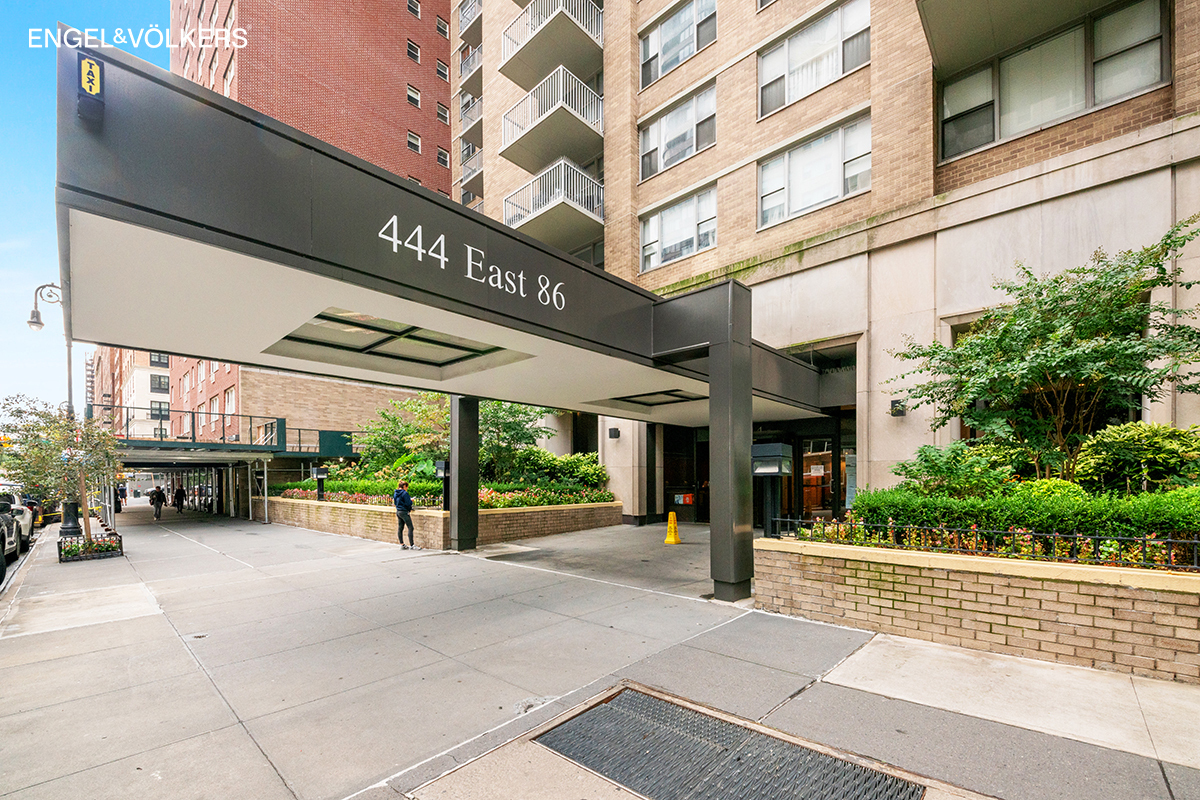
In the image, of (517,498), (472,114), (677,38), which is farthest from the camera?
(472,114)

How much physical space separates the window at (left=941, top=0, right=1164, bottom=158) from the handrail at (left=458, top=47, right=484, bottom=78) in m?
22.7

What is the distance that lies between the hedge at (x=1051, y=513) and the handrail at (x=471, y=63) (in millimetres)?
28266

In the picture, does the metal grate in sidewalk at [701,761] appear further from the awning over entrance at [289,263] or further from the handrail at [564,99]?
the handrail at [564,99]

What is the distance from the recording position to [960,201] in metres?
11.1

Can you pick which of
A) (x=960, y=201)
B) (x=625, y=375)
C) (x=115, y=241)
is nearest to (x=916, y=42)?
(x=960, y=201)

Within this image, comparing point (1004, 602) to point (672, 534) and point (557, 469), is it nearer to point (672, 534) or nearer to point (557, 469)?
point (672, 534)

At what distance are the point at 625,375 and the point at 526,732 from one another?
6.27 meters

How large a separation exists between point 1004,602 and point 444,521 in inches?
425

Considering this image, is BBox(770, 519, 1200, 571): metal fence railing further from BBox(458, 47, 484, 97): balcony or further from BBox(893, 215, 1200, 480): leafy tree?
BBox(458, 47, 484, 97): balcony

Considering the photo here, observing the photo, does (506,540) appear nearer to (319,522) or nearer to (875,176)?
(319,522)

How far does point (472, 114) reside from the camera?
2745cm

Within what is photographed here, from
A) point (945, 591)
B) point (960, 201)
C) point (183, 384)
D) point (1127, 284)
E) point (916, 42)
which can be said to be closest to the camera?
point (945, 591)

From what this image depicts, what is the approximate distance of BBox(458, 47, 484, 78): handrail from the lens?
27531mm

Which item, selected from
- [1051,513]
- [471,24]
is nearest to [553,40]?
[471,24]
